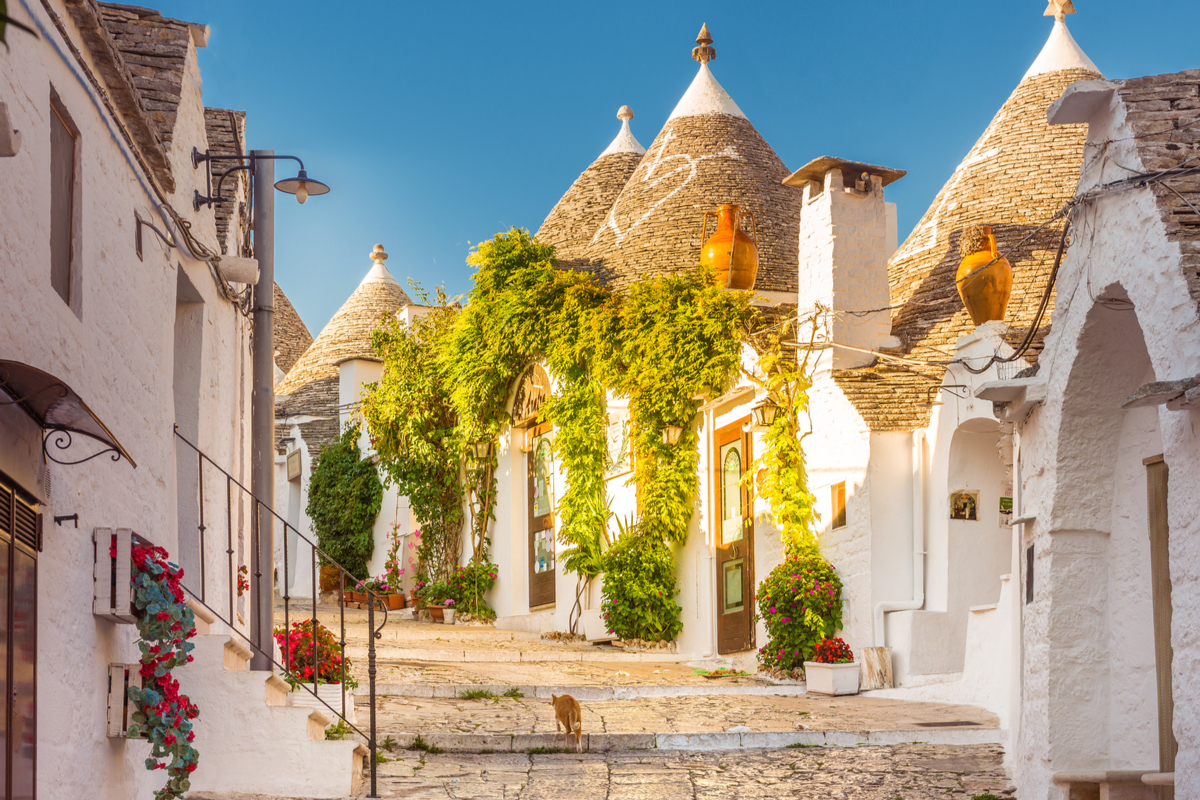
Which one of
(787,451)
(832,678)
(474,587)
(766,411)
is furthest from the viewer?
(474,587)

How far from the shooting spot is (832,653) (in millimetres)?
11812

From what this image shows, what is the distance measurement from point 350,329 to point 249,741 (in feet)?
67.4

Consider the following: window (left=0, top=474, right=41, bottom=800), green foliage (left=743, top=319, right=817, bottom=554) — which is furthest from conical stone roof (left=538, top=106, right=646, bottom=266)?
window (left=0, top=474, right=41, bottom=800)

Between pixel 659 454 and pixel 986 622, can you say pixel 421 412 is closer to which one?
pixel 659 454

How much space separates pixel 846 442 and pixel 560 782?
5756mm

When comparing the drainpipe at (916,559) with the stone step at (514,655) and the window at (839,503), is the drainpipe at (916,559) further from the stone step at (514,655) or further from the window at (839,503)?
the stone step at (514,655)

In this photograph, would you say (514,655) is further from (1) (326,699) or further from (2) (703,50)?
(2) (703,50)

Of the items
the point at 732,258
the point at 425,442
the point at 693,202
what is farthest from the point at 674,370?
the point at 425,442

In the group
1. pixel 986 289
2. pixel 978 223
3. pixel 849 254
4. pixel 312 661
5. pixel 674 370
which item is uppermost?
pixel 978 223

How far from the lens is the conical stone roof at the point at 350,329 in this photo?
26.5m

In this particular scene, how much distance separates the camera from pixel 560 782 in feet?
25.1

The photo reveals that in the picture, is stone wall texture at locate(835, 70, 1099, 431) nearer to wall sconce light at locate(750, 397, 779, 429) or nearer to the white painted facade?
wall sconce light at locate(750, 397, 779, 429)

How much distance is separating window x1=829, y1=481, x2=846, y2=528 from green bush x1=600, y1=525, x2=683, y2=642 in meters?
2.72

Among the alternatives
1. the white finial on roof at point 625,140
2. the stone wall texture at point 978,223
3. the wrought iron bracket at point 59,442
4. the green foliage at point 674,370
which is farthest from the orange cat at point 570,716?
the white finial on roof at point 625,140
